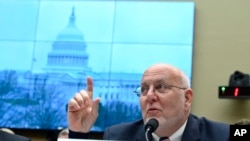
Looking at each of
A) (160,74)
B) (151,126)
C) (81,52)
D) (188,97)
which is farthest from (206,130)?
(81,52)

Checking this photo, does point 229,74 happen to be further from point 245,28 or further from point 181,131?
point 181,131

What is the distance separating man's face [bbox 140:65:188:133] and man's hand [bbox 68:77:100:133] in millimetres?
245

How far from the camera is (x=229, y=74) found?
15.2ft

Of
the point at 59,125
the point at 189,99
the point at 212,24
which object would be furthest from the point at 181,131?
the point at 212,24

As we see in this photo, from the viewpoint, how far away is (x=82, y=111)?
5.82ft

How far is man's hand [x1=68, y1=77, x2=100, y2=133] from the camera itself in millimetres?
1724

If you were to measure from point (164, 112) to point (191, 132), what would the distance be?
15 centimetres

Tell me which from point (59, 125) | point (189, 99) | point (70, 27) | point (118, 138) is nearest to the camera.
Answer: point (118, 138)

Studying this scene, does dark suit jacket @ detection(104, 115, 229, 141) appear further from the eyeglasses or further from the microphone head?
the microphone head

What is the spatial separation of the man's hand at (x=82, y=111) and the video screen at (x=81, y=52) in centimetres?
271

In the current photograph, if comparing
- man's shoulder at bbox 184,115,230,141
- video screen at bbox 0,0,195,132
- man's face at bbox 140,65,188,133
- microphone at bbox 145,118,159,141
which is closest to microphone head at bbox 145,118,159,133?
microphone at bbox 145,118,159,141

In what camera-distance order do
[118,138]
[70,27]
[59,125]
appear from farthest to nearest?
[70,27], [59,125], [118,138]

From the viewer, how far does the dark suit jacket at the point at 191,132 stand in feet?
6.15

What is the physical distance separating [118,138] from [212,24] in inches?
124
